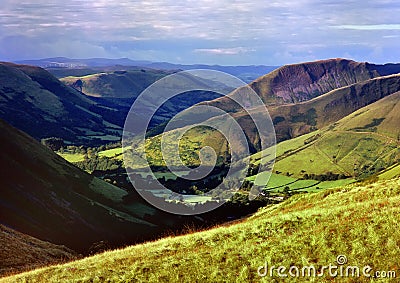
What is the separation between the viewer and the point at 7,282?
32.4 metres

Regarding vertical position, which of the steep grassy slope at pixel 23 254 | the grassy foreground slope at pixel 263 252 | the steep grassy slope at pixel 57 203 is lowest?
the steep grassy slope at pixel 57 203

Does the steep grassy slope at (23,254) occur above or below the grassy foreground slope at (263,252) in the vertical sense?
below

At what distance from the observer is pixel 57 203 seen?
5138 inches

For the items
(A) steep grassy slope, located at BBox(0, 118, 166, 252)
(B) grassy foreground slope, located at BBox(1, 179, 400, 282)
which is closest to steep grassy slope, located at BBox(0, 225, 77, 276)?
(B) grassy foreground slope, located at BBox(1, 179, 400, 282)

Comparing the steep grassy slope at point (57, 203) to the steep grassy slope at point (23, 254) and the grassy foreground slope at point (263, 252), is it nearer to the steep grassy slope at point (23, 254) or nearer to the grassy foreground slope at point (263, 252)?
the steep grassy slope at point (23, 254)

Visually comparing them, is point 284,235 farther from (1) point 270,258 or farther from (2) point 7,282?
(2) point 7,282

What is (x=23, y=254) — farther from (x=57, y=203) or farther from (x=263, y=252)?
(x=57, y=203)

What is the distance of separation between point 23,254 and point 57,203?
8283cm

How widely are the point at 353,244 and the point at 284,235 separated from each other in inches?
217

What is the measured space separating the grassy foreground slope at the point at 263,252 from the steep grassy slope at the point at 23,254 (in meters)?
13.3

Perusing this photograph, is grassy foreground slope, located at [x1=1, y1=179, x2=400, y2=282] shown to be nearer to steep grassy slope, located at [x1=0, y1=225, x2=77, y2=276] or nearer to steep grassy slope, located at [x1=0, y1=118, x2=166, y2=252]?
steep grassy slope, located at [x1=0, y1=225, x2=77, y2=276]

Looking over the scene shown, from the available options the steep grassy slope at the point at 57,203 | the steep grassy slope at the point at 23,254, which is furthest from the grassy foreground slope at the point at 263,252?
the steep grassy slope at the point at 57,203

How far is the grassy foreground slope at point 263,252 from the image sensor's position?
Result: 25806mm

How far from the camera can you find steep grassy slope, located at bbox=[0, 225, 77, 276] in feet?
149
